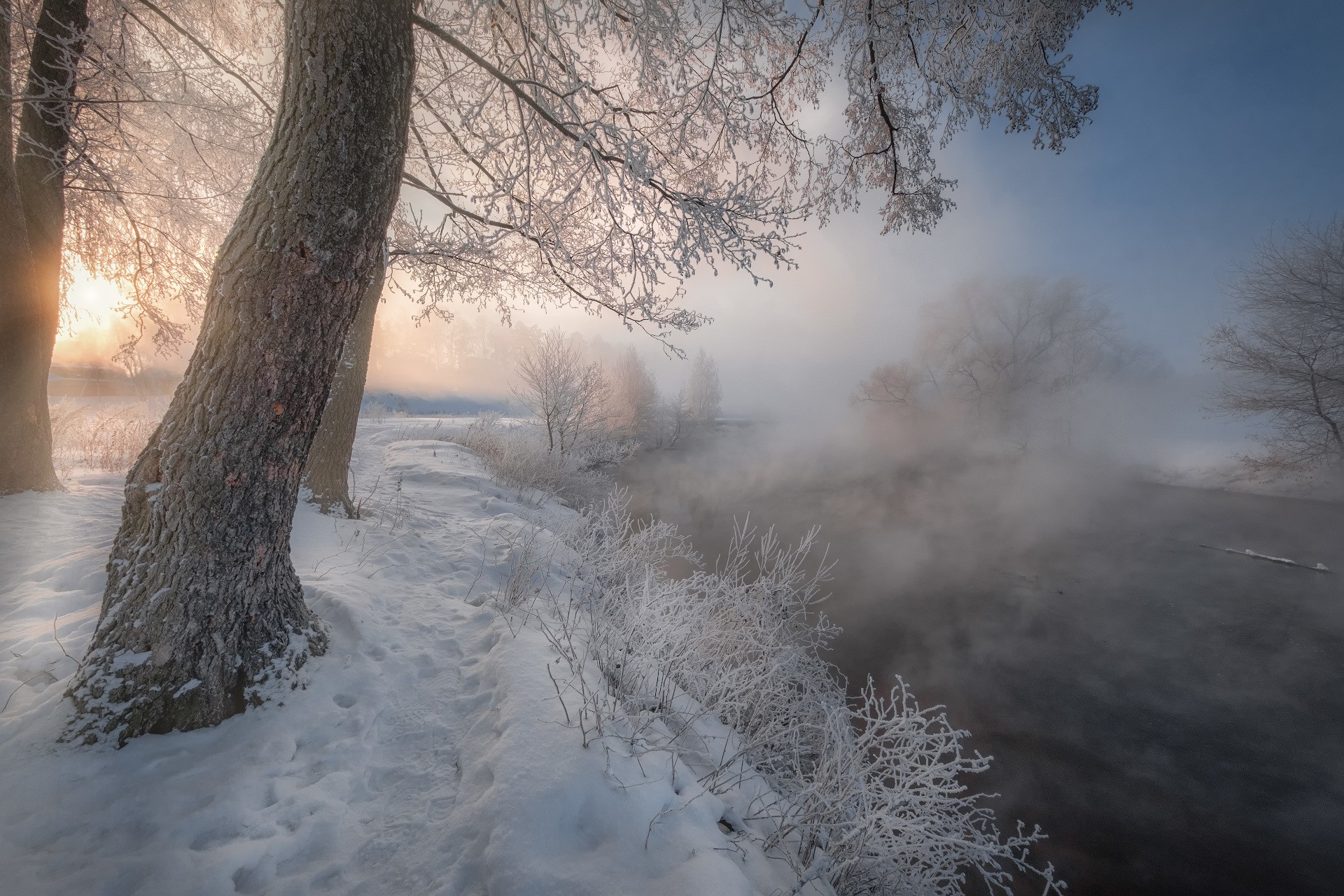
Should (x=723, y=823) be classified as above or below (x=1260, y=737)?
above

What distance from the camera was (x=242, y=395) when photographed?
2.00 metres

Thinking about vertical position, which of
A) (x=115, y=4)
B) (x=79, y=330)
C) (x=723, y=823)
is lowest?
(x=723, y=823)

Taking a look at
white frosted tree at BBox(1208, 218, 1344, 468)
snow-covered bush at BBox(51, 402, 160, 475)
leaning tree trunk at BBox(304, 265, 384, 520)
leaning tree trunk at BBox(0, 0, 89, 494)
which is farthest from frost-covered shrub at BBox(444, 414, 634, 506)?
white frosted tree at BBox(1208, 218, 1344, 468)

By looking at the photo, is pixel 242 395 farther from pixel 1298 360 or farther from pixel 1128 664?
pixel 1298 360

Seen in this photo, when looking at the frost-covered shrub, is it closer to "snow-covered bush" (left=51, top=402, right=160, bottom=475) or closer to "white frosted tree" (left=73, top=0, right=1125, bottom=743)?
"snow-covered bush" (left=51, top=402, right=160, bottom=475)

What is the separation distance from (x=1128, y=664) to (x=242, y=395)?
11.5 metres

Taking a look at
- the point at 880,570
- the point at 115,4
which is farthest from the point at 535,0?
the point at 880,570

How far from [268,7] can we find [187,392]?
5.18 meters

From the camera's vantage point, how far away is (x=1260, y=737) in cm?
581

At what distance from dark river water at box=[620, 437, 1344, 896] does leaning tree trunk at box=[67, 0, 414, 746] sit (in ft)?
23.0

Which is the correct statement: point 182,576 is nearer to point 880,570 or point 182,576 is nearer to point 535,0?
point 535,0

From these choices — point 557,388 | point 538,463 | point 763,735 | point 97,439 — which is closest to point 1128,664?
point 763,735

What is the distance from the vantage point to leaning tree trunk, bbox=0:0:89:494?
3738 millimetres

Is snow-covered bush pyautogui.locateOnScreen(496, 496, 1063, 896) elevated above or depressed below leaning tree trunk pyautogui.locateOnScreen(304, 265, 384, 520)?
below
